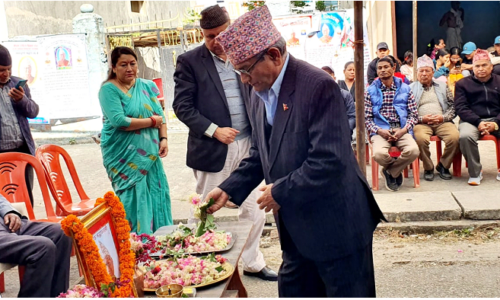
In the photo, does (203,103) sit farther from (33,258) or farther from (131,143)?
(33,258)

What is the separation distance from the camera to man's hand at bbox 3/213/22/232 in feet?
12.9

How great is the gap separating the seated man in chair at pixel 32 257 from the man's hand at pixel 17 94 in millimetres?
1828

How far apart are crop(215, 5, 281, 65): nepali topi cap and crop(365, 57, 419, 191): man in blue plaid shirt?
4682 millimetres

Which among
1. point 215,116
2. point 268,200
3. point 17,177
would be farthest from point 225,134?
point 17,177

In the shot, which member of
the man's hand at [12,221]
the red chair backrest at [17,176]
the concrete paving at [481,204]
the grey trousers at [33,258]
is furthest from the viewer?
the concrete paving at [481,204]

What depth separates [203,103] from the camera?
4.54 m

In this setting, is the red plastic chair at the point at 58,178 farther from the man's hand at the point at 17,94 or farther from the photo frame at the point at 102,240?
the photo frame at the point at 102,240

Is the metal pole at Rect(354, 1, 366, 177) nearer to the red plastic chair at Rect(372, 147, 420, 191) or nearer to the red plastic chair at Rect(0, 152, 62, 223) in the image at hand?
the red plastic chair at Rect(372, 147, 420, 191)

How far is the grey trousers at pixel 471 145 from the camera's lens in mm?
6980

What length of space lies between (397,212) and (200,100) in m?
2.57

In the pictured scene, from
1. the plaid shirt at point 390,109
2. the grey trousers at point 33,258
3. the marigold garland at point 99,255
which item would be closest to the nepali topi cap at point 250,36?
the marigold garland at point 99,255

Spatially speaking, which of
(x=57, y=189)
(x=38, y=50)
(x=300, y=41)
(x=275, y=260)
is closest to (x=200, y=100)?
(x=275, y=260)

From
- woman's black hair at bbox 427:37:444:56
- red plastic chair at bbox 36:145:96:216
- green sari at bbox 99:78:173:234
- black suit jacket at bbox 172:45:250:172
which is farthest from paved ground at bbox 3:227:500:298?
woman's black hair at bbox 427:37:444:56

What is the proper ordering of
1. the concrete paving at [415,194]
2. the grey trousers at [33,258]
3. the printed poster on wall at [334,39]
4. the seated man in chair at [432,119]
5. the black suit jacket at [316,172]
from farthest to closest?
the printed poster on wall at [334,39] → the seated man in chair at [432,119] → the concrete paving at [415,194] → the grey trousers at [33,258] → the black suit jacket at [316,172]
